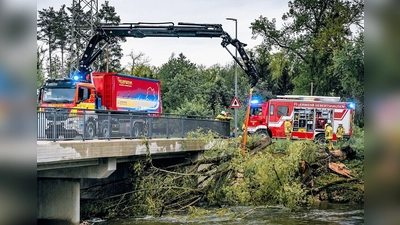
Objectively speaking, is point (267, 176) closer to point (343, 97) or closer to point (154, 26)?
point (154, 26)

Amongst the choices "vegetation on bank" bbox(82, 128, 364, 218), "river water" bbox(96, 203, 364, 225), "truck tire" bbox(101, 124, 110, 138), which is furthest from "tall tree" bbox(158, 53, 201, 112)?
"truck tire" bbox(101, 124, 110, 138)

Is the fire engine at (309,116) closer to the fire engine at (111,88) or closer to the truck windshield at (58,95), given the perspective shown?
the fire engine at (111,88)

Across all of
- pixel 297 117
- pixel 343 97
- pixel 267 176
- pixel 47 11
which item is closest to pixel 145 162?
pixel 267 176

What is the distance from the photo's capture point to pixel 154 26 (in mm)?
25984

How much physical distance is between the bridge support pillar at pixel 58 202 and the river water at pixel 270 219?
1.86m

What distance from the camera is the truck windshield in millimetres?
20094

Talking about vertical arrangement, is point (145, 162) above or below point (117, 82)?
below

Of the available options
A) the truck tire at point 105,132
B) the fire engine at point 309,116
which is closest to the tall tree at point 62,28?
the fire engine at point 309,116

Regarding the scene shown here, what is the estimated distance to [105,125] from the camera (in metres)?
16.2

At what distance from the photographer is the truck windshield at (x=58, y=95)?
791 inches

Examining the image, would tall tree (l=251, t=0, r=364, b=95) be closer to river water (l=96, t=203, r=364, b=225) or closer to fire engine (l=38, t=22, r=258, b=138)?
fire engine (l=38, t=22, r=258, b=138)

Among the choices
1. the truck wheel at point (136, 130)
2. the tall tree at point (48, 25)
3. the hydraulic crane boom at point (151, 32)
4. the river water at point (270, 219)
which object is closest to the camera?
the river water at point (270, 219)

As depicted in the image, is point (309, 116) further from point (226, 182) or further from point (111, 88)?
point (226, 182)

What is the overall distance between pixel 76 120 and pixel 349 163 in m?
12.5
